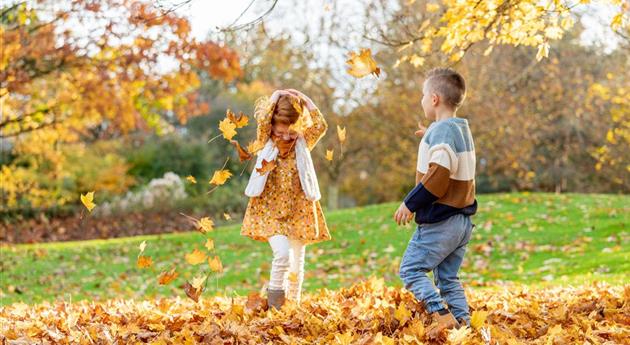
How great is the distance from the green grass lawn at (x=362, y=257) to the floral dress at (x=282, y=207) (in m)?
2.81

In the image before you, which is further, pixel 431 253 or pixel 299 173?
pixel 299 173

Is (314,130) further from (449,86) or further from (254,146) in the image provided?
(449,86)

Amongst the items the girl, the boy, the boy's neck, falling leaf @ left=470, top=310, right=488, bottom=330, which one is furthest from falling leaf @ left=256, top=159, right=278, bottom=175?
falling leaf @ left=470, top=310, right=488, bottom=330

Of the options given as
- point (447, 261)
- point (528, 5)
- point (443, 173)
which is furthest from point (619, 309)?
point (528, 5)

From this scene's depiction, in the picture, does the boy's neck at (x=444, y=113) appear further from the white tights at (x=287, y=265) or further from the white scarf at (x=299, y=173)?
the white tights at (x=287, y=265)

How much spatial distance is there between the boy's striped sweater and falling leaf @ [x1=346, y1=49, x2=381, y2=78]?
1.58ft

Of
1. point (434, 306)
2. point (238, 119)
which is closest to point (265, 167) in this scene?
point (238, 119)

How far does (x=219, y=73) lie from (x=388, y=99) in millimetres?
7960

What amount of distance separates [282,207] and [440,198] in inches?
45.3

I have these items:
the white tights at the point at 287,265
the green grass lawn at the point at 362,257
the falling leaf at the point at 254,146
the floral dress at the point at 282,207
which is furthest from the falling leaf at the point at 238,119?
the green grass lawn at the point at 362,257

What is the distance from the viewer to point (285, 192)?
462 cm

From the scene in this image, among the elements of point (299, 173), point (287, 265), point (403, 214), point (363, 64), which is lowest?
point (287, 265)

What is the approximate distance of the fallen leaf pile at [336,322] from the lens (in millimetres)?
3775

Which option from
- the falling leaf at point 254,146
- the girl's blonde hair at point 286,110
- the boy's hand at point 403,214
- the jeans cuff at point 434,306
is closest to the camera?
the boy's hand at point 403,214
